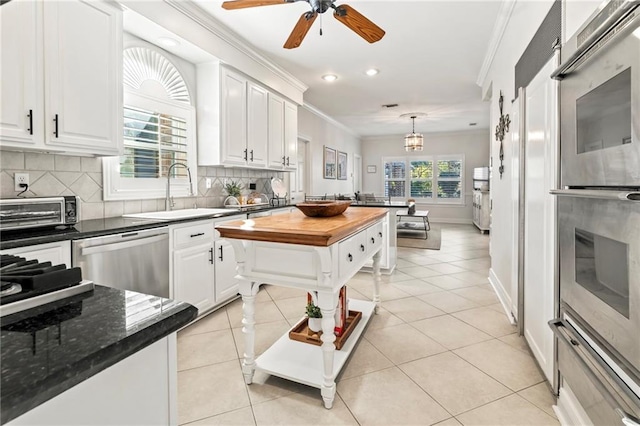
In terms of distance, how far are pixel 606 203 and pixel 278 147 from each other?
151 inches

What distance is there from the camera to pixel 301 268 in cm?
166

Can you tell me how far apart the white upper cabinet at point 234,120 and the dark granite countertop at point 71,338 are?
2936 millimetres

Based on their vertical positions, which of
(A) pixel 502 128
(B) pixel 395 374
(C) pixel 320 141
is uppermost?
(C) pixel 320 141

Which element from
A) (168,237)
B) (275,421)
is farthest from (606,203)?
(168,237)

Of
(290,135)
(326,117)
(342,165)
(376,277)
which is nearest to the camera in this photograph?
(376,277)

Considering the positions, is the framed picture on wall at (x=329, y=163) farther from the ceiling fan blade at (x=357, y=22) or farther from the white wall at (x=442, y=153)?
the ceiling fan blade at (x=357, y=22)

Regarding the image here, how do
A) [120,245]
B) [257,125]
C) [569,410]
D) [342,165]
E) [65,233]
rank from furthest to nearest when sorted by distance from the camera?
[342,165]
[257,125]
[120,245]
[65,233]
[569,410]

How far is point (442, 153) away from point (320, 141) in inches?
176

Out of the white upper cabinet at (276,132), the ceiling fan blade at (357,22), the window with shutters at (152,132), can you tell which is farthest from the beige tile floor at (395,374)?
the ceiling fan blade at (357,22)

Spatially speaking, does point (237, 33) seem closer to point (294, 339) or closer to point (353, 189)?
point (294, 339)

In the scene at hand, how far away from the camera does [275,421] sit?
161cm

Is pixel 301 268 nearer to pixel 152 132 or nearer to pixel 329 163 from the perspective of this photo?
pixel 152 132

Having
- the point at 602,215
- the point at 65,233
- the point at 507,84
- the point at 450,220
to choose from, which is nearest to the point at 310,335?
the point at 65,233

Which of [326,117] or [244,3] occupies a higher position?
[326,117]
